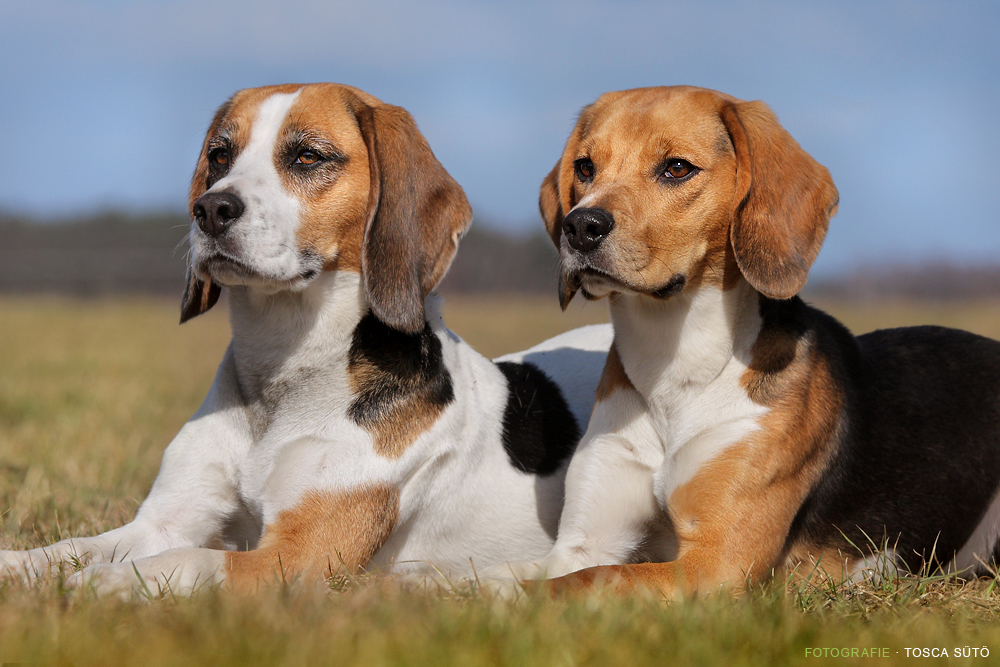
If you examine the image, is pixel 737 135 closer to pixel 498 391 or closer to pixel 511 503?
pixel 498 391

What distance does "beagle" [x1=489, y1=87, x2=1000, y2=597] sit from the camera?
377 centimetres

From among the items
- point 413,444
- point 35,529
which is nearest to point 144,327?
point 35,529

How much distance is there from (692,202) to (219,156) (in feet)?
6.64

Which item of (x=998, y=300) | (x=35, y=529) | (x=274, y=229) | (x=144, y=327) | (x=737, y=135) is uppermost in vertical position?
(x=737, y=135)

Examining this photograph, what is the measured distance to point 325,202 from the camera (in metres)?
3.90

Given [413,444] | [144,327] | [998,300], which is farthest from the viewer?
[998,300]

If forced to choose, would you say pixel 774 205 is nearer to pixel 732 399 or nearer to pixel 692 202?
pixel 692 202

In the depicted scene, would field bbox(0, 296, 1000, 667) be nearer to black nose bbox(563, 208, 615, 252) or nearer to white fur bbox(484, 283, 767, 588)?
white fur bbox(484, 283, 767, 588)

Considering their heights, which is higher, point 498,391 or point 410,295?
point 410,295

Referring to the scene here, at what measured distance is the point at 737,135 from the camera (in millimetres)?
4000

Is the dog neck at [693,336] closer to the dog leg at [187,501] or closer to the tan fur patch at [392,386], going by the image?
the tan fur patch at [392,386]

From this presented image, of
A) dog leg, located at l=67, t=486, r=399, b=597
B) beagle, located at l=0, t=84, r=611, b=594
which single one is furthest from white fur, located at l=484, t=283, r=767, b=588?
dog leg, located at l=67, t=486, r=399, b=597

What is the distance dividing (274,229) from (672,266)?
5.09ft

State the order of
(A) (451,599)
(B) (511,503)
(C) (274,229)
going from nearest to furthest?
(A) (451,599) < (C) (274,229) < (B) (511,503)
